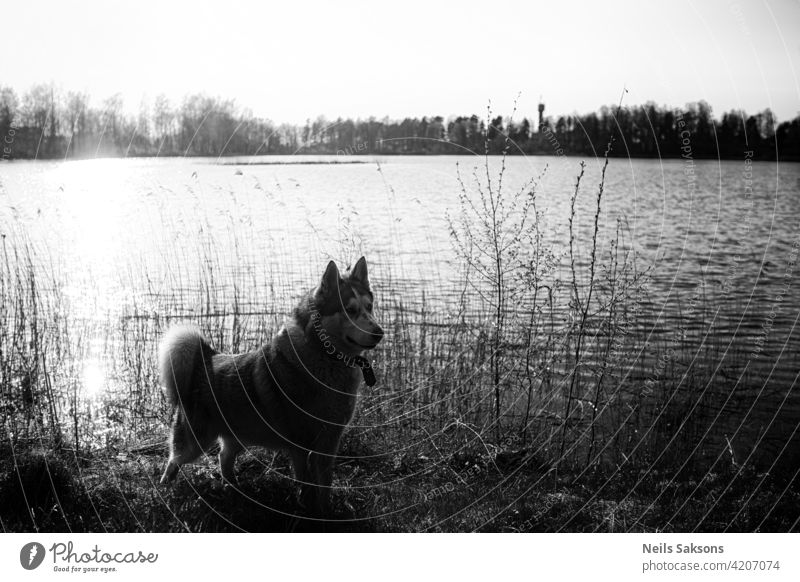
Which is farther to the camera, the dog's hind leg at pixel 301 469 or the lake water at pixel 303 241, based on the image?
the lake water at pixel 303 241

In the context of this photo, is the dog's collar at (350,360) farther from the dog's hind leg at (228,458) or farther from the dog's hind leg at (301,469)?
the dog's hind leg at (228,458)

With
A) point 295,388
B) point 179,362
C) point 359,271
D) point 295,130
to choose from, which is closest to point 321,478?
point 295,388

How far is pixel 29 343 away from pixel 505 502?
4566 millimetres

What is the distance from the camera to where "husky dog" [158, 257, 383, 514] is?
4035 mm

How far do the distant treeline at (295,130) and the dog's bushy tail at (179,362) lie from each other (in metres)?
1.92

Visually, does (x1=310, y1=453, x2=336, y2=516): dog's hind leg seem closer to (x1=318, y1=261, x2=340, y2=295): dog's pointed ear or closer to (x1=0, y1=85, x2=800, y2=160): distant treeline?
(x1=318, y1=261, x2=340, y2=295): dog's pointed ear

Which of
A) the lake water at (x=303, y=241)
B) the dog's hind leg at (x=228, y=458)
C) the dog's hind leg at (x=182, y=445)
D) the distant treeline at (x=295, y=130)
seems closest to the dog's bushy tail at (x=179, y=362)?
the dog's hind leg at (x=182, y=445)

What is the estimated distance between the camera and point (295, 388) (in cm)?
408

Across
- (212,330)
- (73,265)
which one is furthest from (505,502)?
(73,265)

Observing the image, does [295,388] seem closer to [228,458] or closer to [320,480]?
[320,480]

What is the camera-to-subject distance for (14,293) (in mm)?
6289

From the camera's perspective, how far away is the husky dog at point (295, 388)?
404 centimetres
